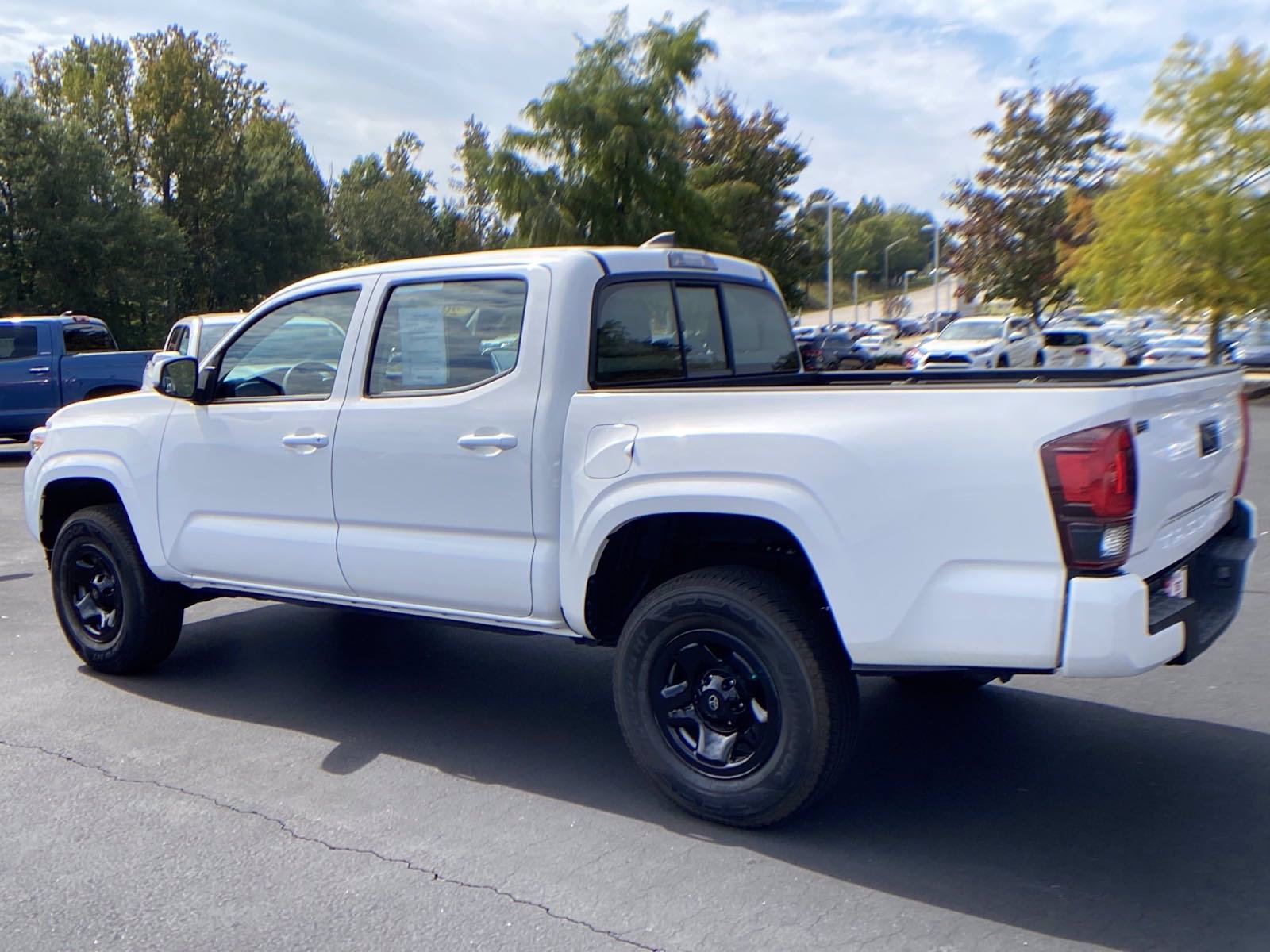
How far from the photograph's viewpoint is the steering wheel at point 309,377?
206 inches

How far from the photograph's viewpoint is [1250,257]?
85.4ft

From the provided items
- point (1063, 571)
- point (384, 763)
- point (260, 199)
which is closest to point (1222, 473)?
point (1063, 571)

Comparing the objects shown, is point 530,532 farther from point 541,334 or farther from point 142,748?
point 142,748

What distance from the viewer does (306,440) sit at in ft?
16.8

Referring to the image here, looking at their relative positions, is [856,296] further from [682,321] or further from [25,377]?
[682,321]

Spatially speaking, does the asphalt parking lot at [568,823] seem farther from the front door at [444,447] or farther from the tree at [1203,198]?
the tree at [1203,198]

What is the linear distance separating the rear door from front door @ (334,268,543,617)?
13710 millimetres

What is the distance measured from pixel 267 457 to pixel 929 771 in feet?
9.76

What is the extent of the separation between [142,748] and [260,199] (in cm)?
4607

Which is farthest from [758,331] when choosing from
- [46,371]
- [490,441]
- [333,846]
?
[46,371]

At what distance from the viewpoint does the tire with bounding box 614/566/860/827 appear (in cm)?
388

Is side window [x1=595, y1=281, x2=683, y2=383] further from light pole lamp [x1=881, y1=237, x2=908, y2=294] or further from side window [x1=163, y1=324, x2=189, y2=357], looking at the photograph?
light pole lamp [x1=881, y1=237, x2=908, y2=294]

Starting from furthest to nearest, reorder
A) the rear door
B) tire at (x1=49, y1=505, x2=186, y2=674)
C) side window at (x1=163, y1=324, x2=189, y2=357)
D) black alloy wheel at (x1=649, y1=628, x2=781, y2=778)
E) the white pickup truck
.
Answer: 1. the rear door
2. side window at (x1=163, y1=324, x2=189, y2=357)
3. tire at (x1=49, y1=505, x2=186, y2=674)
4. black alloy wheel at (x1=649, y1=628, x2=781, y2=778)
5. the white pickup truck

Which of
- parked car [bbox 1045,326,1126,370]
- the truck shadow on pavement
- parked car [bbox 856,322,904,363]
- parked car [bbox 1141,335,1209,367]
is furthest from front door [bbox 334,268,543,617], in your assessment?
parked car [bbox 856,322,904,363]
